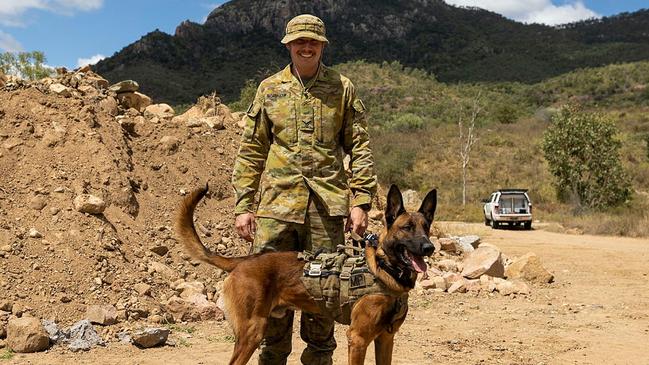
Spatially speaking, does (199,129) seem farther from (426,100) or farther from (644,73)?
(644,73)

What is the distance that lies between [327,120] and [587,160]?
22095 mm

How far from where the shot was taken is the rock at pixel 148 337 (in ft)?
16.9

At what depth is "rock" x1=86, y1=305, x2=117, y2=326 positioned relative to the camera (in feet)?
18.4

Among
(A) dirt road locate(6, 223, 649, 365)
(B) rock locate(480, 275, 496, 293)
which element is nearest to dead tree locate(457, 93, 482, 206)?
(A) dirt road locate(6, 223, 649, 365)

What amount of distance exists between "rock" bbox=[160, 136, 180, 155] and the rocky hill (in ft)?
136

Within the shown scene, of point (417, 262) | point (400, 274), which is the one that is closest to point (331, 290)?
point (400, 274)

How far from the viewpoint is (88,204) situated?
671 cm

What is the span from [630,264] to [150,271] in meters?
8.95

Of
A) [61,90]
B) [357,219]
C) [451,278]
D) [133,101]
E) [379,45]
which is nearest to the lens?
[357,219]

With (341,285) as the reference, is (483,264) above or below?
below

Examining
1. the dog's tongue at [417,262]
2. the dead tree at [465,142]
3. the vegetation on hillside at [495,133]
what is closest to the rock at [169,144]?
the dog's tongue at [417,262]

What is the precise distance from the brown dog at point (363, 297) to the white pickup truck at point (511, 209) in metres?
16.9

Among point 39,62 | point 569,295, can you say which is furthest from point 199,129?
point 39,62

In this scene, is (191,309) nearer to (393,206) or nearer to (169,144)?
(169,144)
